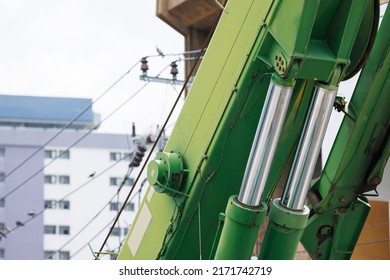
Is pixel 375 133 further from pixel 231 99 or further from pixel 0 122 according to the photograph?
pixel 0 122

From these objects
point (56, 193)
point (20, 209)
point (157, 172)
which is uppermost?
point (157, 172)

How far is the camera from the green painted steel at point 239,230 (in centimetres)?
388

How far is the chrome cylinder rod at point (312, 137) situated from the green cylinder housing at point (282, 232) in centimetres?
19

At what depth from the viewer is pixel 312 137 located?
147 inches

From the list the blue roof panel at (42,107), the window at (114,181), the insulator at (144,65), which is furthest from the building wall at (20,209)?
the insulator at (144,65)

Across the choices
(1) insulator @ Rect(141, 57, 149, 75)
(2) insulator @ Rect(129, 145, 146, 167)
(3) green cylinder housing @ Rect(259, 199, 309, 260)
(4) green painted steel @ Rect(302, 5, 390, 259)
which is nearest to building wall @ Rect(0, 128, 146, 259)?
(2) insulator @ Rect(129, 145, 146, 167)

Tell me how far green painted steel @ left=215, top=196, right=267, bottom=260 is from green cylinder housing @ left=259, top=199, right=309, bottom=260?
9 cm

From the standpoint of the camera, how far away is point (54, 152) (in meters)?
58.6

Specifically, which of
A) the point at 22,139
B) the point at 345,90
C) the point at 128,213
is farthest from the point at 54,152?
the point at 345,90

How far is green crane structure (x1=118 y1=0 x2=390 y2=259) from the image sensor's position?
3758 millimetres

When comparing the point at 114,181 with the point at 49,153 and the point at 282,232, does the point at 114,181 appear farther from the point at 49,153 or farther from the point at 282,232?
the point at 282,232

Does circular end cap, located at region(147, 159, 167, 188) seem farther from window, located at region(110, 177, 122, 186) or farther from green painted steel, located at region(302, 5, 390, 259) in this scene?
window, located at region(110, 177, 122, 186)

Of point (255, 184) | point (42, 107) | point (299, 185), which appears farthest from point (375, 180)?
point (42, 107)

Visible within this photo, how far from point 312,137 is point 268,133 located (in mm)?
227
